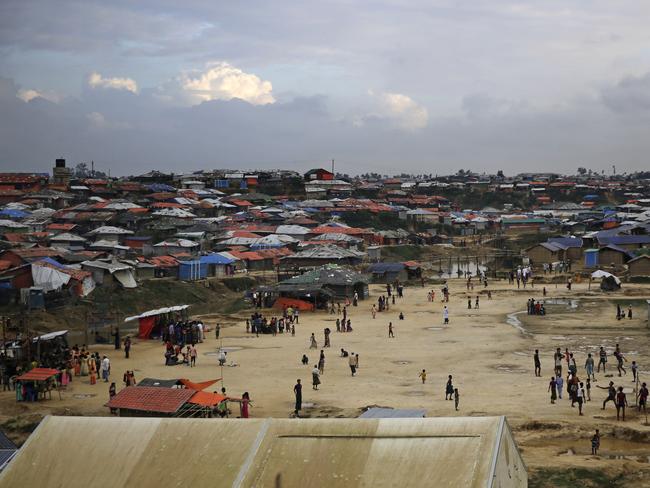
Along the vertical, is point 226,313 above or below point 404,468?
below

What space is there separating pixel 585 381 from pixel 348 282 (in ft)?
80.4

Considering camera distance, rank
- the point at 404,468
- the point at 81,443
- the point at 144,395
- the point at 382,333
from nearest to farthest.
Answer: the point at 404,468 → the point at 81,443 → the point at 144,395 → the point at 382,333

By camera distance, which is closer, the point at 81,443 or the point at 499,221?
the point at 81,443

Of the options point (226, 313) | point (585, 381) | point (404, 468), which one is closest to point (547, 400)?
point (585, 381)

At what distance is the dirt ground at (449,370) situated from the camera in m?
21.1

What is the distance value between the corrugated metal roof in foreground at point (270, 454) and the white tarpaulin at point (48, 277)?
100 ft

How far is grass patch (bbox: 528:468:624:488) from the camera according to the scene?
17234 mm

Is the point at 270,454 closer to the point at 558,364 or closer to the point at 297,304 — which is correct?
the point at 558,364

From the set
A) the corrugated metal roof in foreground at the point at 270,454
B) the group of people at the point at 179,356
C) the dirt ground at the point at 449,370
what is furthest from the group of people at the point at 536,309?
the corrugated metal roof in foreground at the point at 270,454

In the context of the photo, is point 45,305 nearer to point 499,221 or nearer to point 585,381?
point 585,381

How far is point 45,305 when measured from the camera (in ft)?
136

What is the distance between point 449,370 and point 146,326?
49.6ft

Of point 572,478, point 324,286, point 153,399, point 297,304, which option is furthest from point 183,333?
point 572,478

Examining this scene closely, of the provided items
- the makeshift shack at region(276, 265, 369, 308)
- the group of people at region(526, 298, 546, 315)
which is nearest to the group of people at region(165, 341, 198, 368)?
the makeshift shack at region(276, 265, 369, 308)
